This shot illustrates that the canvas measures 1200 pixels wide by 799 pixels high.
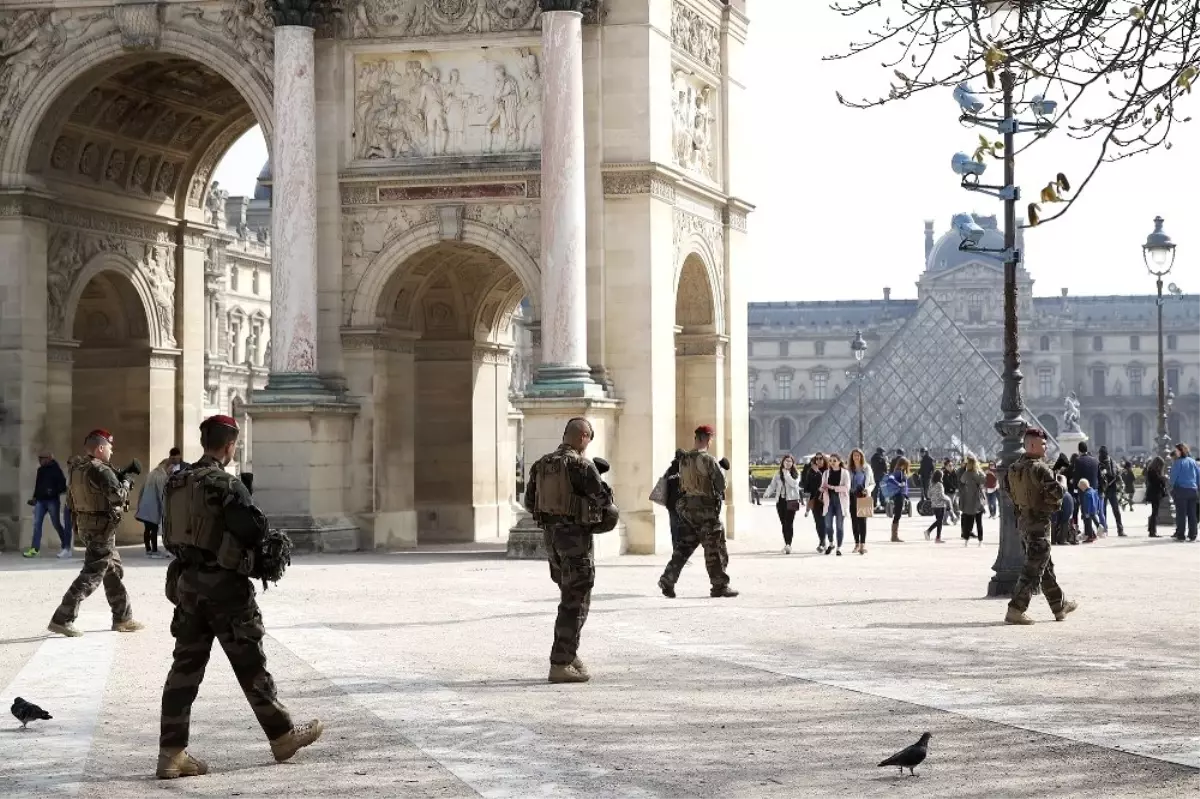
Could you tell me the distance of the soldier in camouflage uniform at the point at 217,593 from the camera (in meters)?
10.4

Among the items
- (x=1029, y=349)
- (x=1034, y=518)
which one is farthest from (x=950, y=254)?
(x=1034, y=518)

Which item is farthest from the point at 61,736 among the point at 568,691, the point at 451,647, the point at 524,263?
the point at 524,263

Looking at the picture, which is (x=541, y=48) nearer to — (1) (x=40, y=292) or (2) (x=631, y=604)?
(1) (x=40, y=292)

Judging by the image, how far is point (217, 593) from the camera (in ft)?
34.2

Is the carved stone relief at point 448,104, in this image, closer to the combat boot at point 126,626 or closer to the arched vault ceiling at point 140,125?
the arched vault ceiling at point 140,125

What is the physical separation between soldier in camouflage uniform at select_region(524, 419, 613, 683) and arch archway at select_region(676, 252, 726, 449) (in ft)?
64.4

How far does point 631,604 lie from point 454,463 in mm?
14587

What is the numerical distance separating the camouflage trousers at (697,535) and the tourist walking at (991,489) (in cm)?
1811

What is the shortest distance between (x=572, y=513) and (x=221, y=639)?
3894 mm

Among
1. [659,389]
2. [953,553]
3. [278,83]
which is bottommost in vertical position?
[953,553]

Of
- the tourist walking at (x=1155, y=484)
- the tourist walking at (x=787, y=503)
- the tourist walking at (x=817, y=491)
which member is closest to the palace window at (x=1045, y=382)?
the tourist walking at (x=1155, y=484)

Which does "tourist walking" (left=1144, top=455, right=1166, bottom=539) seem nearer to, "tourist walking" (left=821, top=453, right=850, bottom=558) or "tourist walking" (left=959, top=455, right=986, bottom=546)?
"tourist walking" (left=959, top=455, right=986, bottom=546)

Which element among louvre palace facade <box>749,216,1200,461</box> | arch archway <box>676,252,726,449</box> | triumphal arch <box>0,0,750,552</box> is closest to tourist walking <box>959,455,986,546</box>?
triumphal arch <box>0,0,750,552</box>

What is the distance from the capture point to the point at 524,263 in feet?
98.1
